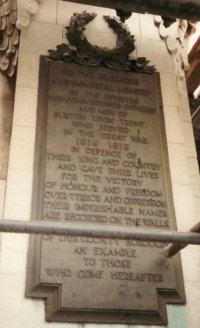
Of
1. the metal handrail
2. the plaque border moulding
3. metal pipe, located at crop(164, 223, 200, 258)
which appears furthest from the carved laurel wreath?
the metal handrail

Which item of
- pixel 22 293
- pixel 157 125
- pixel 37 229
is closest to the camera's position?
pixel 37 229

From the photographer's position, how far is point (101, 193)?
4.60 m

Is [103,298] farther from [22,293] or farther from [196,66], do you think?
Answer: [196,66]

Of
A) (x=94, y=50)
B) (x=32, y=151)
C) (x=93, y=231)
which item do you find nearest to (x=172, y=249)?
(x=93, y=231)

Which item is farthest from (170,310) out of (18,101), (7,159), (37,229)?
(18,101)

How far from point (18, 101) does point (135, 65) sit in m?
1.43

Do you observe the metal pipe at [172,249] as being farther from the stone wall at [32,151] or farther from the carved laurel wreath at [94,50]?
the carved laurel wreath at [94,50]

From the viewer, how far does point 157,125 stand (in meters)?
5.20

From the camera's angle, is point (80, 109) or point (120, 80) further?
point (120, 80)

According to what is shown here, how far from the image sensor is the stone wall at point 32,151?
4059 mm

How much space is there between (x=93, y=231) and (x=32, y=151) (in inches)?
65.9

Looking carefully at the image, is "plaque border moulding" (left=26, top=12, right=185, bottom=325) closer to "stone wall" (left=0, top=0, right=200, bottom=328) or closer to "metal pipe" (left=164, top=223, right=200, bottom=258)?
"stone wall" (left=0, top=0, right=200, bottom=328)

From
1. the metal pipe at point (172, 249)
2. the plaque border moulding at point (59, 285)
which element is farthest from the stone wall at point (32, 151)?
the metal pipe at point (172, 249)

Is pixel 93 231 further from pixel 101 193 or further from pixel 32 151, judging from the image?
pixel 32 151
